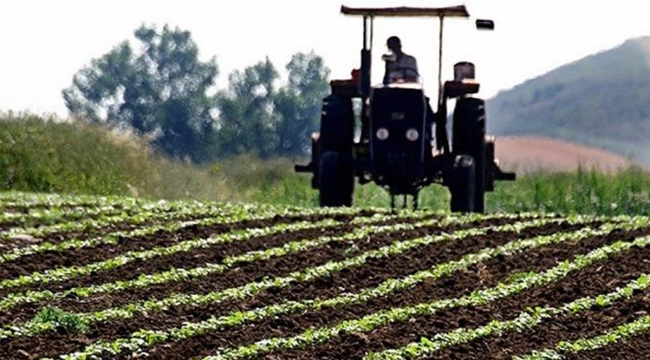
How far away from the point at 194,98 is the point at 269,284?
41.1m

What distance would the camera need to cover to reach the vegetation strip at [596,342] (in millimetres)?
10867

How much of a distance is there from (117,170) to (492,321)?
14.6 metres

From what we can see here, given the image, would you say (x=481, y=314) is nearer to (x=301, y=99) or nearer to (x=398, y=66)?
(x=398, y=66)

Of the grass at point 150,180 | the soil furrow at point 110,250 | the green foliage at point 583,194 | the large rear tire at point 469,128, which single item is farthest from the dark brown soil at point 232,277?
the grass at point 150,180

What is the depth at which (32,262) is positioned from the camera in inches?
556

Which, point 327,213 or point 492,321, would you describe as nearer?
point 492,321

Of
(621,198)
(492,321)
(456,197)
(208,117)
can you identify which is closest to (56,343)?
(492,321)

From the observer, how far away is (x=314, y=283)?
13.4 m

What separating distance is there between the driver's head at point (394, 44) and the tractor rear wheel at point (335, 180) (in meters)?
1.16

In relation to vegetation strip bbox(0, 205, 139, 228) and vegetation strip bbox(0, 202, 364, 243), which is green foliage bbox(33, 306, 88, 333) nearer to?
vegetation strip bbox(0, 202, 364, 243)

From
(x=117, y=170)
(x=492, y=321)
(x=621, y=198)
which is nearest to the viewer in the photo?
(x=492, y=321)

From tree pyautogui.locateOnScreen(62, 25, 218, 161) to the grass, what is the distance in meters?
22.4

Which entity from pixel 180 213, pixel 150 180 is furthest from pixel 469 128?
pixel 150 180

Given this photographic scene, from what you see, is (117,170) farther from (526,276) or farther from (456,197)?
(526,276)
